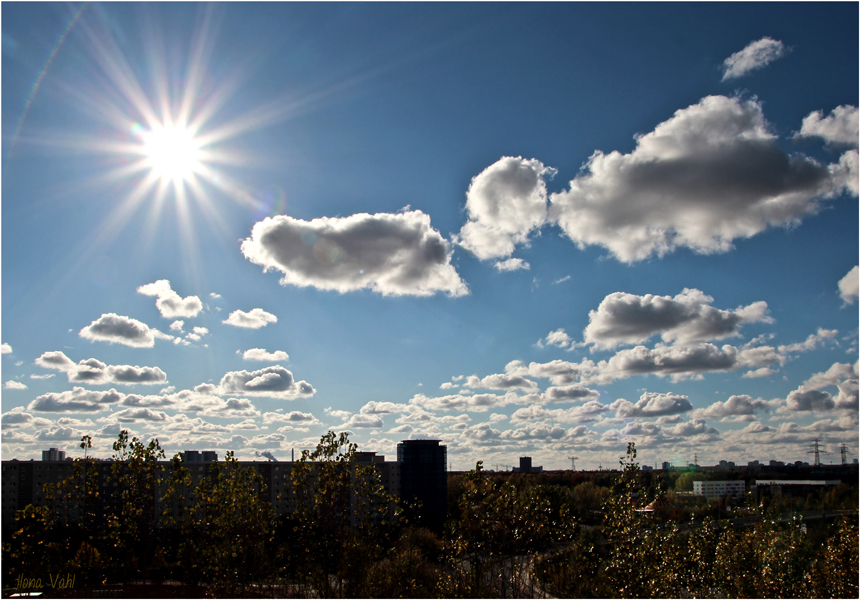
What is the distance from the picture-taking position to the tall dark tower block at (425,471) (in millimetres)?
83125

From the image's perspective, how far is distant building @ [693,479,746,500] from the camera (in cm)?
9626

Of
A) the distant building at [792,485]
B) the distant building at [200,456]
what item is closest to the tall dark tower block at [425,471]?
the distant building at [200,456]

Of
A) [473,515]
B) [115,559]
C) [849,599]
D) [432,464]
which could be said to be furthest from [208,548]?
[432,464]

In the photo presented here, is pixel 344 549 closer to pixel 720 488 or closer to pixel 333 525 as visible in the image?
pixel 333 525

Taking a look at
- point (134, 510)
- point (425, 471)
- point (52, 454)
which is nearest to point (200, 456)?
point (52, 454)

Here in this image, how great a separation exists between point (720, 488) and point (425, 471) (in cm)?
6180

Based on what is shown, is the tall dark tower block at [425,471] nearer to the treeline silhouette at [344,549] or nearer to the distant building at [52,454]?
the distant building at [52,454]

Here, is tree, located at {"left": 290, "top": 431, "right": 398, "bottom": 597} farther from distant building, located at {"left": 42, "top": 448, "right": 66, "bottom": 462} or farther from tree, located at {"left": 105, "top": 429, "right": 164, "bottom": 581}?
distant building, located at {"left": 42, "top": 448, "right": 66, "bottom": 462}

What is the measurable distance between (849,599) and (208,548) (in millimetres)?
21458

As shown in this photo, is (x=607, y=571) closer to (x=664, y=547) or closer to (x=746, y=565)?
(x=664, y=547)

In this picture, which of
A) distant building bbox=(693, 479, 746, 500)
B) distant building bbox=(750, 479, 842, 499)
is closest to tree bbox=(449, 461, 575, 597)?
distant building bbox=(750, 479, 842, 499)

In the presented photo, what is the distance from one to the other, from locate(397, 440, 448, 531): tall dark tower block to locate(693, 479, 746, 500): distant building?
136 ft

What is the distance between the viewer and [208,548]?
17.8 meters

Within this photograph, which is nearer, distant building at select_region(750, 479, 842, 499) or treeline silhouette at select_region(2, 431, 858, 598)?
treeline silhouette at select_region(2, 431, 858, 598)
